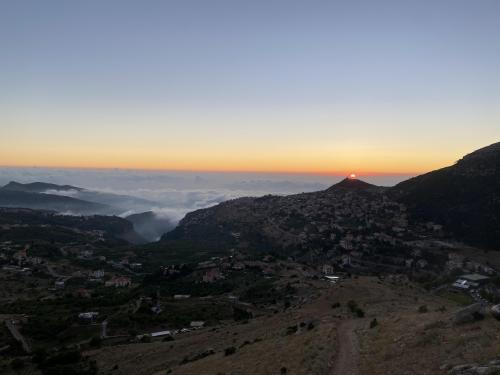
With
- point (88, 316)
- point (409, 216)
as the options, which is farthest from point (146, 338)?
point (409, 216)

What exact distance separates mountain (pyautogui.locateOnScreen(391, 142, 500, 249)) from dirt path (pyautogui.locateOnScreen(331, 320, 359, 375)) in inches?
4233

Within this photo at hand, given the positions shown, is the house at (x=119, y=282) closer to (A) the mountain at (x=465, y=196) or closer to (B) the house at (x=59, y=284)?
(B) the house at (x=59, y=284)

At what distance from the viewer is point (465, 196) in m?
152

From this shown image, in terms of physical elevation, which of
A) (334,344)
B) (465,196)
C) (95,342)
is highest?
(465,196)

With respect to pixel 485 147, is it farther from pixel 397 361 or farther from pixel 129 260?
pixel 397 361

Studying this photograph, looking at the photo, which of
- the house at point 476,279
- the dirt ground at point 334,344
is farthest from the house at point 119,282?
the house at point 476,279

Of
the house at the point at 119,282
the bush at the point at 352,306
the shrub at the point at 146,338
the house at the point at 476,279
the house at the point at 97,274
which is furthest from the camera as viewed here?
the house at the point at 97,274

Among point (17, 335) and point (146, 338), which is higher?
point (146, 338)

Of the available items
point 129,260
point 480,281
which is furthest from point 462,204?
point 129,260

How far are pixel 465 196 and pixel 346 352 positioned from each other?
5658 inches

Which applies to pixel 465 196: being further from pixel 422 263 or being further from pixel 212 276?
pixel 212 276

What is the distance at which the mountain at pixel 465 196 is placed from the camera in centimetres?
13325

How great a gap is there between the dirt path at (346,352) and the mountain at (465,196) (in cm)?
10752

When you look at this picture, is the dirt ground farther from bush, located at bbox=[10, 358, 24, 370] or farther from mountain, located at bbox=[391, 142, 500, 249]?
mountain, located at bbox=[391, 142, 500, 249]
